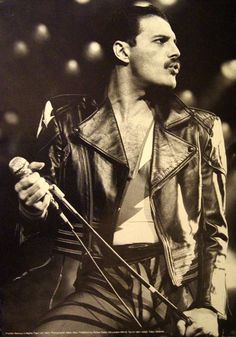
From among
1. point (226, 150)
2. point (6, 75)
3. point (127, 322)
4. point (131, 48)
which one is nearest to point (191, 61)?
point (131, 48)

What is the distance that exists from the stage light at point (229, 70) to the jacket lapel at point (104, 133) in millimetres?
688

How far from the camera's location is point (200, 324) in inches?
96.0

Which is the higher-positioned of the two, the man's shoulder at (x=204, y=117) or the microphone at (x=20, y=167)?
the man's shoulder at (x=204, y=117)

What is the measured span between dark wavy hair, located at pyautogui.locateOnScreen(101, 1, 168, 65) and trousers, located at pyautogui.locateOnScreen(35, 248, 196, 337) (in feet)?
3.87

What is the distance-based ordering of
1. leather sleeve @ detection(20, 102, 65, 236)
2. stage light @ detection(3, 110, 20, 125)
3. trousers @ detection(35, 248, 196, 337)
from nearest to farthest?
trousers @ detection(35, 248, 196, 337) → leather sleeve @ detection(20, 102, 65, 236) → stage light @ detection(3, 110, 20, 125)

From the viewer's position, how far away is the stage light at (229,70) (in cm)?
272

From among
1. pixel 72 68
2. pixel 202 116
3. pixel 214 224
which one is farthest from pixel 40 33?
pixel 214 224

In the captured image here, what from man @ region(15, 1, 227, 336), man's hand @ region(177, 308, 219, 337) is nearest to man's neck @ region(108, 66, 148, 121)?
man @ region(15, 1, 227, 336)

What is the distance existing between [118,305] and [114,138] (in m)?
0.88

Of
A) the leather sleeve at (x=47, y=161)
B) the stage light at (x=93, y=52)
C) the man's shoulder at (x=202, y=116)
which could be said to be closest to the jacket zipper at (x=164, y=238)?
the man's shoulder at (x=202, y=116)

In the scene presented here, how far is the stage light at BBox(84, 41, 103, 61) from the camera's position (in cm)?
268

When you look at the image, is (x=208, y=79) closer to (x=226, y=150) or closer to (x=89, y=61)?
(x=226, y=150)

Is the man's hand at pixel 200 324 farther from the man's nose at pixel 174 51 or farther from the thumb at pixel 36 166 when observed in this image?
the man's nose at pixel 174 51

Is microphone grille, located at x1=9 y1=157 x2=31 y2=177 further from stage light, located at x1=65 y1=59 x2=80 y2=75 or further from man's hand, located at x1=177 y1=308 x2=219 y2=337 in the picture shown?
man's hand, located at x1=177 y1=308 x2=219 y2=337
